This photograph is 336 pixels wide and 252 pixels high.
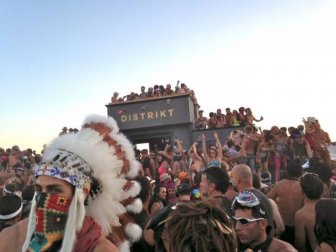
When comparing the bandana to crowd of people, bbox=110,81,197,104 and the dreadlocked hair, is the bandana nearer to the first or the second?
the dreadlocked hair

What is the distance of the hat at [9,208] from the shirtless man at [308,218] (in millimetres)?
3338

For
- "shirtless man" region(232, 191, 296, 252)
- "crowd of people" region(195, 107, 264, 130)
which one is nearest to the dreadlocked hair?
"shirtless man" region(232, 191, 296, 252)

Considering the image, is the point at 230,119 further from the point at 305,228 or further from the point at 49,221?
the point at 49,221

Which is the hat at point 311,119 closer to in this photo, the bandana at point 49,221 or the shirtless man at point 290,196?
the shirtless man at point 290,196

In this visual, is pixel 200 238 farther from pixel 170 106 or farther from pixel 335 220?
pixel 170 106

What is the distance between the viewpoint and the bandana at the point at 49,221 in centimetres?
204

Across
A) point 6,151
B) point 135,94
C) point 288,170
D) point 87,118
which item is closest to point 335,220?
point 288,170

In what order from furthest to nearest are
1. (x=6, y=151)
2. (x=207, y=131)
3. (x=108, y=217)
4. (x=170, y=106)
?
(x=170, y=106) → (x=207, y=131) → (x=6, y=151) → (x=108, y=217)

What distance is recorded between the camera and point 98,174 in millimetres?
2324

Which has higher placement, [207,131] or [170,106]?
[170,106]

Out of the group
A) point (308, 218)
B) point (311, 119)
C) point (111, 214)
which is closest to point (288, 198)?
point (308, 218)

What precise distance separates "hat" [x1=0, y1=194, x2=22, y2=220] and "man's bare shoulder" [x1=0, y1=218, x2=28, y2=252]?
150 cm

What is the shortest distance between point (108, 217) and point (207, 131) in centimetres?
1438

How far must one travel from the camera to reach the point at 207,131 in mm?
16562
